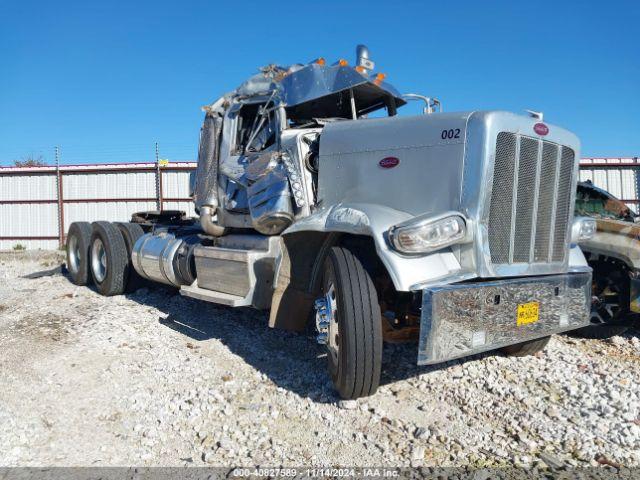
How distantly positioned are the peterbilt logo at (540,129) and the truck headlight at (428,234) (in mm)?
950

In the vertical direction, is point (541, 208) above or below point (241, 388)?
above

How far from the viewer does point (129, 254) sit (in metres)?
8.07

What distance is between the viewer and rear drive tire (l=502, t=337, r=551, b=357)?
4.76 metres

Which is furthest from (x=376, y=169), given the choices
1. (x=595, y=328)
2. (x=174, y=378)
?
(x=595, y=328)

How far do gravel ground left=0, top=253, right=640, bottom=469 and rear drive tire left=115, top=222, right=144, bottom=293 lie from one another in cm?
217

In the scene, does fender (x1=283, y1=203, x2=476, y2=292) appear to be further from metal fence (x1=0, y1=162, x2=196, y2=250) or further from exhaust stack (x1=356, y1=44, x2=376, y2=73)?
metal fence (x1=0, y1=162, x2=196, y2=250)

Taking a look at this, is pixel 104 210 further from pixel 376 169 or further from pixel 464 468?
pixel 464 468

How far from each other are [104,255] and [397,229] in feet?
20.0

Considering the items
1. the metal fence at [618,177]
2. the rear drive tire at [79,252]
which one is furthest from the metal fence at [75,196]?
the metal fence at [618,177]

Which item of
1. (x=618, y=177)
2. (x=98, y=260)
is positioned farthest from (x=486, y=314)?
(x=618, y=177)

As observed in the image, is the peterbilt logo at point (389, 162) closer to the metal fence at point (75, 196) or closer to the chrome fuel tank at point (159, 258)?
the chrome fuel tank at point (159, 258)

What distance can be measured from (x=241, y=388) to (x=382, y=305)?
132 centimetres

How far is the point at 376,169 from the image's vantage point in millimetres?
4234

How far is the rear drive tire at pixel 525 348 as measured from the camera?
4.76m
